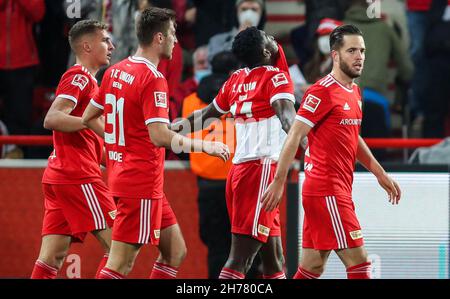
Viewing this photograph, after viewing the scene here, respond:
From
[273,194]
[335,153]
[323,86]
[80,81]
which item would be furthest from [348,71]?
[80,81]

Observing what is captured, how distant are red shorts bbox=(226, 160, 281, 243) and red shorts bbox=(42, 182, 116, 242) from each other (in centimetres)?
93

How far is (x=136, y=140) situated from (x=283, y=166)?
100 cm

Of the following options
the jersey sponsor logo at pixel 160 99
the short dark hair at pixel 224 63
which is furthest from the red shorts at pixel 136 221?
the short dark hair at pixel 224 63

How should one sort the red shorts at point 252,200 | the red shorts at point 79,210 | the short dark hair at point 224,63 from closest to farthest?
the red shorts at point 252,200, the red shorts at point 79,210, the short dark hair at point 224,63

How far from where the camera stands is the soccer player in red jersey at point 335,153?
839 cm

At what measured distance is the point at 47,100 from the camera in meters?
12.6

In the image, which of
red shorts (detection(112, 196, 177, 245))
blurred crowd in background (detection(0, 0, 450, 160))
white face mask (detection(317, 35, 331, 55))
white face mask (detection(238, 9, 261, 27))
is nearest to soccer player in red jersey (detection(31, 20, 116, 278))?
red shorts (detection(112, 196, 177, 245))

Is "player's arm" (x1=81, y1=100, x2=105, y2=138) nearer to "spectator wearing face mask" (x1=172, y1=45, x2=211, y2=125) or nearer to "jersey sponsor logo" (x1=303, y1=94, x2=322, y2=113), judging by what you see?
"jersey sponsor logo" (x1=303, y1=94, x2=322, y2=113)

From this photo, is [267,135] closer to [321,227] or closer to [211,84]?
[321,227]

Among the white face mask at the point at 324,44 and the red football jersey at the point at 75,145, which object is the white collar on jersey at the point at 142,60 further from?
the white face mask at the point at 324,44

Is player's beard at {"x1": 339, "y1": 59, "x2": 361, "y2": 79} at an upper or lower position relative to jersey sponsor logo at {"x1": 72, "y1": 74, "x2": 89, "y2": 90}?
upper

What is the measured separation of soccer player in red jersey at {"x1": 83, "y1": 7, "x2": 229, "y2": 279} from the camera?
8.24 m

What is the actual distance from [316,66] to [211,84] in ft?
4.62

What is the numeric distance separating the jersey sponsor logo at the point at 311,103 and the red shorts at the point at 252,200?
69 centimetres
